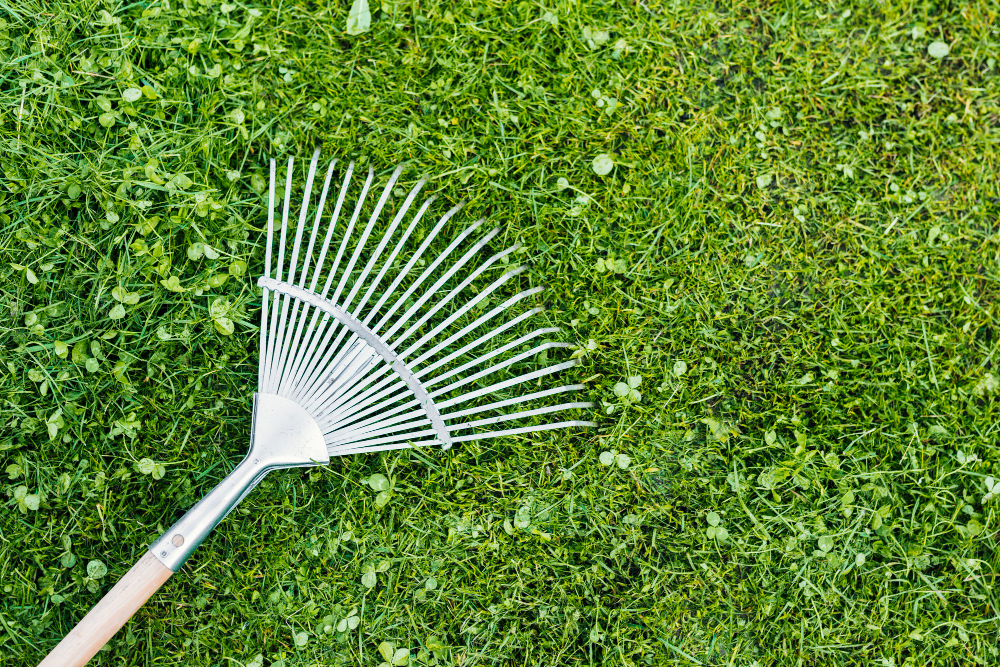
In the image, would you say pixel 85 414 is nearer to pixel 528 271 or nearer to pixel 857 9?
pixel 528 271

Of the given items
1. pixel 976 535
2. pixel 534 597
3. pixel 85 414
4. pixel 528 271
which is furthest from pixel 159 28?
pixel 976 535

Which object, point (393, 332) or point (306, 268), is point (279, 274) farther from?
point (393, 332)

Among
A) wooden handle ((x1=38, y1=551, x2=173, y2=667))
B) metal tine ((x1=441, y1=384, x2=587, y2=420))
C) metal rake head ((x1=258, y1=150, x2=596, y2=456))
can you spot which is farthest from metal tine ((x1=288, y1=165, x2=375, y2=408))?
wooden handle ((x1=38, y1=551, x2=173, y2=667))

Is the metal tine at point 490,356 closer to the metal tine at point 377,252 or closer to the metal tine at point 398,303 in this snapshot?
the metal tine at point 398,303

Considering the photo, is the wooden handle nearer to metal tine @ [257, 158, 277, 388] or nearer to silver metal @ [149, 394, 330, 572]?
silver metal @ [149, 394, 330, 572]

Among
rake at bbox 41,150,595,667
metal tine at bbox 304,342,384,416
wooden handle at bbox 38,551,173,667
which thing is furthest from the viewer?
metal tine at bbox 304,342,384,416

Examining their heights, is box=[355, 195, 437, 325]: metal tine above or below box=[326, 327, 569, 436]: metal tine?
above

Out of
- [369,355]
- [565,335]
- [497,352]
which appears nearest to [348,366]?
[369,355]

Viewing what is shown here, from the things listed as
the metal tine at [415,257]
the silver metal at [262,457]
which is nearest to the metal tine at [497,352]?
the metal tine at [415,257]

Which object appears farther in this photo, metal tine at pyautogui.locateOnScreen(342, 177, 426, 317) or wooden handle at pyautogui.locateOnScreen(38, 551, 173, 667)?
metal tine at pyautogui.locateOnScreen(342, 177, 426, 317)
